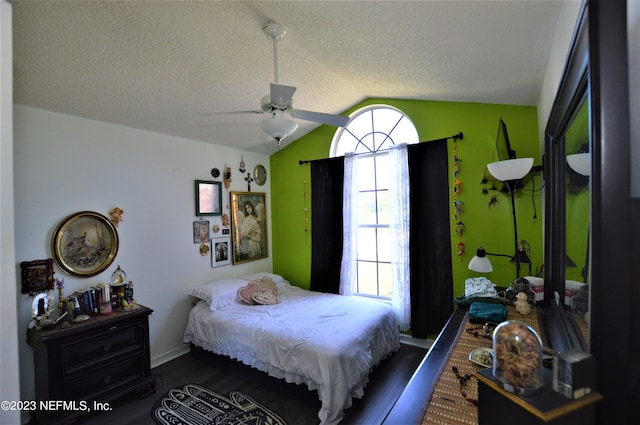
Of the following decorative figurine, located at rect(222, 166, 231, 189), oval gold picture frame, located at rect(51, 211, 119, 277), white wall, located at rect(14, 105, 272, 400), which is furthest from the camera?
decorative figurine, located at rect(222, 166, 231, 189)

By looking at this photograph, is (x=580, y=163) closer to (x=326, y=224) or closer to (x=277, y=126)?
(x=277, y=126)

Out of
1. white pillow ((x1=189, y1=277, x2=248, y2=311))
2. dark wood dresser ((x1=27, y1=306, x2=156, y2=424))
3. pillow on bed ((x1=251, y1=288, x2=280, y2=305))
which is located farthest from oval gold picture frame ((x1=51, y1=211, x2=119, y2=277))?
pillow on bed ((x1=251, y1=288, x2=280, y2=305))

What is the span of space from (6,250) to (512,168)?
3.09m

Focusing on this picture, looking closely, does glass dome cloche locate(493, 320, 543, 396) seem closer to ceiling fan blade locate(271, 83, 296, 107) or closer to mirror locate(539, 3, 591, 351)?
mirror locate(539, 3, 591, 351)

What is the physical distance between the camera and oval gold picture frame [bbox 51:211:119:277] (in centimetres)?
238

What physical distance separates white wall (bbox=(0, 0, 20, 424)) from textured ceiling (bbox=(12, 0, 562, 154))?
23.8 inches

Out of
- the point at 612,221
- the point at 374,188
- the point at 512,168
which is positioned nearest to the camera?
the point at 612,221

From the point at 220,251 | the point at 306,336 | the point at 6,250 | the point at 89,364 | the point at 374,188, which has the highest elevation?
the point at 374,188

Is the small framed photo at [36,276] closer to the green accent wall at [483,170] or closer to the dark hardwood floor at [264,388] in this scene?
the dark hardwood floor at [264,388]

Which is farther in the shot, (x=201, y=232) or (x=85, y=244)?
(x=201, y=232)

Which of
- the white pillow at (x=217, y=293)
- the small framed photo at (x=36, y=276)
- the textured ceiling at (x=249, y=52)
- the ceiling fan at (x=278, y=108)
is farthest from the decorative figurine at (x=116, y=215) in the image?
the ceiling fan at (x=278, y=108)

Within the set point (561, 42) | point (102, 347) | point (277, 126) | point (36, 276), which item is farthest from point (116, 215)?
point (561, 42)

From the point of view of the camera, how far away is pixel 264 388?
2520 mm

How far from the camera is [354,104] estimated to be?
12.0 ft
